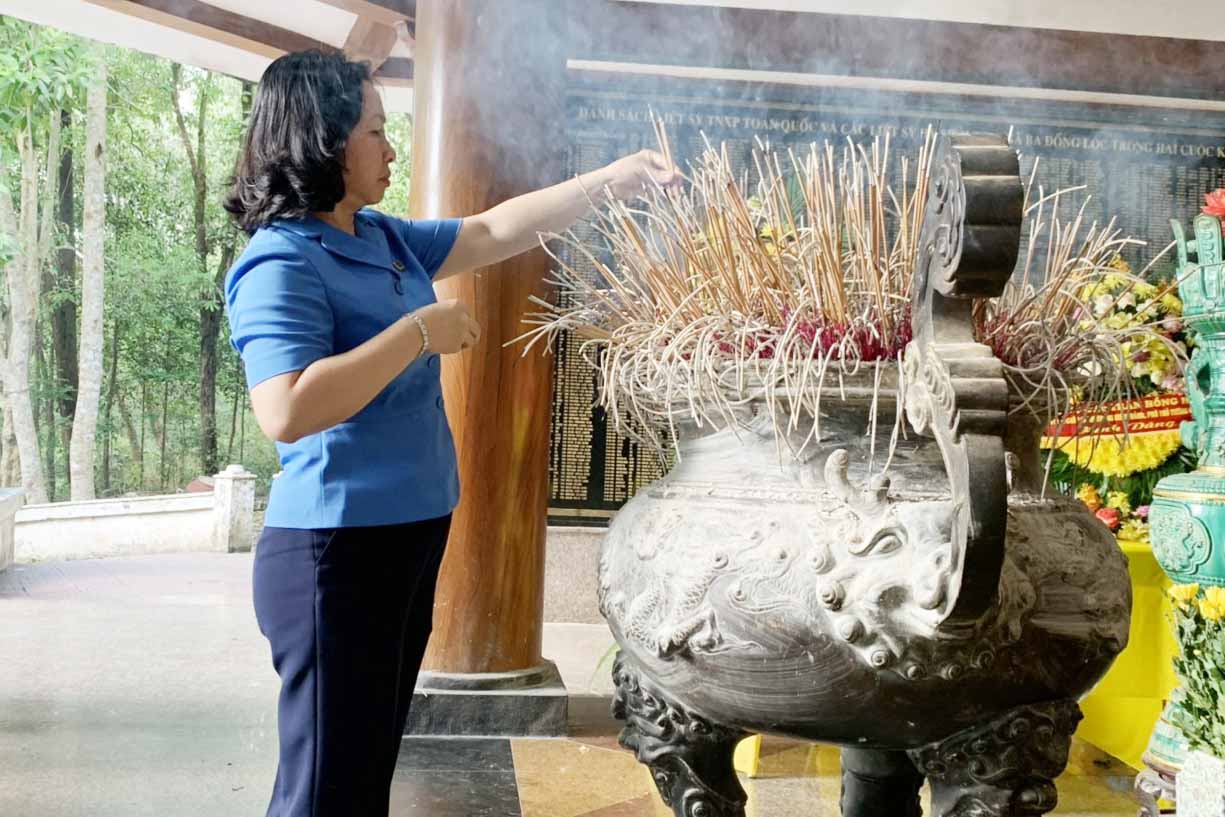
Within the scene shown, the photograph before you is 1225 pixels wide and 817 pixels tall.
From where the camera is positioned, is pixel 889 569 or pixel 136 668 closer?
pixel 889 569

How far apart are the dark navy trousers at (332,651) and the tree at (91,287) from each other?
11097mm

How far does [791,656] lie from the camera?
86 centimetres

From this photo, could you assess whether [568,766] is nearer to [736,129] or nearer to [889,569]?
[889,569]

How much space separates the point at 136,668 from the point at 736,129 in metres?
2.57

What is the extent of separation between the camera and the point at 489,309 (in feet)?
8.07

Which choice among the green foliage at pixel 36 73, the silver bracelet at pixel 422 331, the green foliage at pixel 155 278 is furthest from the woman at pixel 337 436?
the green foliage at pixel 155 278

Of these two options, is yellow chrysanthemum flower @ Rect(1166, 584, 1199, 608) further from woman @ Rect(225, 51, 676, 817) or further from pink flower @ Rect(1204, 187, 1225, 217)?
woman @ Rect(225, 51, 676, 817)

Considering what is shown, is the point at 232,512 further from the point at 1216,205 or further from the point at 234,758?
the point at 1216,205

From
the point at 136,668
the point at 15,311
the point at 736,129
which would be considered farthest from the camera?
the point at 15,311

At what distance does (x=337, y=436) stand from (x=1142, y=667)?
5.93 ft

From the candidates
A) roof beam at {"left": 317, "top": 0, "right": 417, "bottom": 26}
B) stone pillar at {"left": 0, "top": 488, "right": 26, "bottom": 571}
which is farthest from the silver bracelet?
stone pillar at {"left": 0, "top": 488, "right": 26, "bottom": 571}

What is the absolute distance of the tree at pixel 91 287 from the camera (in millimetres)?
11117

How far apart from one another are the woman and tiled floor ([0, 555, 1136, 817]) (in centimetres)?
88

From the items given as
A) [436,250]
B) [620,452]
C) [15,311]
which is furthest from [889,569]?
[15,311]
